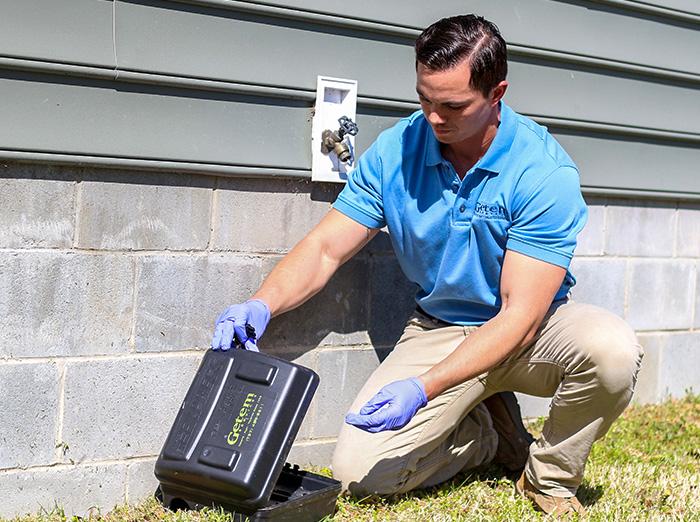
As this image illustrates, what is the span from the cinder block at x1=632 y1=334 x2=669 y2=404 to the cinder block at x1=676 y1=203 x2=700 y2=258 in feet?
1.38

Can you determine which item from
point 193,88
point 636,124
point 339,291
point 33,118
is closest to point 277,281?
point 339,291

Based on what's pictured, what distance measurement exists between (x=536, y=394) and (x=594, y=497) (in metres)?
0.38

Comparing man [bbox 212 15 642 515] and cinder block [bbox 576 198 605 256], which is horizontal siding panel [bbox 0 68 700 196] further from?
cinder block [bbox 576 198 605 256]

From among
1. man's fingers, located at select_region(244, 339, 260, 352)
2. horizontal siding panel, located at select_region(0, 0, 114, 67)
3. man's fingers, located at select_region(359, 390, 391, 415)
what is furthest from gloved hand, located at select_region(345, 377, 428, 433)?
horizontal siding panel, located at select_region(0, 0, 114, 67)

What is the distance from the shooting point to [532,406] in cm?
423

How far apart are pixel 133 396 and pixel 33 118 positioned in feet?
2.93

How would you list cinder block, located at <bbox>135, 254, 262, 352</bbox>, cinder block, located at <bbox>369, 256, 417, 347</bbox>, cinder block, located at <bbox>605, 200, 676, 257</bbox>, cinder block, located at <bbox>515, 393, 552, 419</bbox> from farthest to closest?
cinder block, located at <bbox>605, 200, 676, 257</bbox>
cinder block, located at <bbox>515, 393, 552, 419</bbox>
cinder block, located at <bbox>369, 256, 417, 347</bbox>
cinder block, located at <bbox>135, 254, 262, 352</bbox>

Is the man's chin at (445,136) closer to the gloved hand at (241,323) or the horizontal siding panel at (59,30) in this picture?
the gloved hand at (241,323)

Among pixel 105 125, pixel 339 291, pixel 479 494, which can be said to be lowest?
pixel 479 494

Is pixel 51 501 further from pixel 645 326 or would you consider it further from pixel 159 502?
pixel 645 326

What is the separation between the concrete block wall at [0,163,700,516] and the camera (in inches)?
116

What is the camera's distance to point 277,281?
3240 mm

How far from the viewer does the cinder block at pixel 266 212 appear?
3.31 m

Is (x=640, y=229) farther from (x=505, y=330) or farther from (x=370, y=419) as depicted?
(x=370, y=419)
